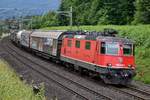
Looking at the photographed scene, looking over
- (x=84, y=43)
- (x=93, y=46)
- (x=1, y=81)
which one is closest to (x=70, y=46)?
(x=84, y=43)

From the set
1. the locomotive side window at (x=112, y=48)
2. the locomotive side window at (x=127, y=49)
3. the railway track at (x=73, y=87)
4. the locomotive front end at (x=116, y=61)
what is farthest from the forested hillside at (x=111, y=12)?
the locomotive side window at (x=112, y=48)

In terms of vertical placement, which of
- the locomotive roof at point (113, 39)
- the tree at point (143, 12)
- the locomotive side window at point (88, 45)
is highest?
the tree at point (143, 12)

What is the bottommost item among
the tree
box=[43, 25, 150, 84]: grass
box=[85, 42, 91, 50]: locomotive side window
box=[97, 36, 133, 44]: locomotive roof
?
box=[43, 25, 150, 84]: grass

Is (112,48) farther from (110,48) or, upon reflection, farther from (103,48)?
(103,48)

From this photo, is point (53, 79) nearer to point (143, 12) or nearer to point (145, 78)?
point (145, 78)

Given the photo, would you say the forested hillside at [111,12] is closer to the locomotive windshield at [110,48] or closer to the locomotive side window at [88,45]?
the locomotive side window at [88,45]

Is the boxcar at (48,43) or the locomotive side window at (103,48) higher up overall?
the locomotive side window at (103,48)

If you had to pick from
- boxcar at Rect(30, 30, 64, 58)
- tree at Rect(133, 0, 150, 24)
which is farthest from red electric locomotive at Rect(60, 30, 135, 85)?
tree at Rect(133, 0, 150, 24)

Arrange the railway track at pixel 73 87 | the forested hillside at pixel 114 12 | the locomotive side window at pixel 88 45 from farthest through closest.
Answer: the forested hillside at pixel 114 12 → the locomotive side window at pixel 88 45 → the railway track at pixel 73 87

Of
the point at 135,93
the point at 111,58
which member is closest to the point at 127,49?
the point at 111,58

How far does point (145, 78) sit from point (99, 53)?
4276mm

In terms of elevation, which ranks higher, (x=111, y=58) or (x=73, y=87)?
(x=111, y=58)

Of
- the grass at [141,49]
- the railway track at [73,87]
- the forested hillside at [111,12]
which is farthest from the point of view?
the forested hillside at [111,12]

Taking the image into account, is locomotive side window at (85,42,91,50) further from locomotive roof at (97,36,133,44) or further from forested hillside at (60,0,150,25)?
forested hillside at (60,0,150,25)
